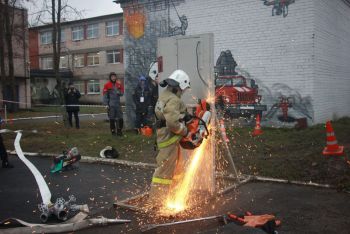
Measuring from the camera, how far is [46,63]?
51.4 m

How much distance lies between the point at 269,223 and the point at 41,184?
4.96 m

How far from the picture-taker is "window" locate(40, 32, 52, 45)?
50066 millimetres

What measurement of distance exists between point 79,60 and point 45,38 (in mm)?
6241

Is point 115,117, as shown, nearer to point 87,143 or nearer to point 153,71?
point 87,143

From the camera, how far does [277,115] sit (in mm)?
13625

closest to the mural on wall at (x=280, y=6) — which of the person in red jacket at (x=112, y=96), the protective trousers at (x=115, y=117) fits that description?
the person in red jacket at (x=112, y=96)

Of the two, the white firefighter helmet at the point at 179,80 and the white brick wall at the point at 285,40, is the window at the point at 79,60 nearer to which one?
the white brick wall at the point at 285,40

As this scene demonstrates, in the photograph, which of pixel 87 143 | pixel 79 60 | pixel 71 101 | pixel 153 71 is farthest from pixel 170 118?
pixel 79 60

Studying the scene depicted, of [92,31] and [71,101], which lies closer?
[71,101]

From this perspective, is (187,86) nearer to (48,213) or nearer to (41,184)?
(48,213)

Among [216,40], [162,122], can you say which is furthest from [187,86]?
[216,40]

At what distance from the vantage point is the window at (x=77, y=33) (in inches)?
1855

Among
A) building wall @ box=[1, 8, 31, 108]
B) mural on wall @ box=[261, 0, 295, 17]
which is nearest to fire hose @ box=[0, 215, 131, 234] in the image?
mural on wall @ box=[261, 0, 295, 17]

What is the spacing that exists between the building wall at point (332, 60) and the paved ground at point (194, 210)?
7031 mm
